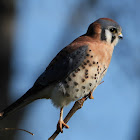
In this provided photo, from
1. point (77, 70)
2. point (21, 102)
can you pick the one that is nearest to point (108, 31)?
point (77, 70)

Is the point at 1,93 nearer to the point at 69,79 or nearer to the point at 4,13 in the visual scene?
the point at 4,13

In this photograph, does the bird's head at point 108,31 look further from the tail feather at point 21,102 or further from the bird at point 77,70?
the tail feather at point 21,102

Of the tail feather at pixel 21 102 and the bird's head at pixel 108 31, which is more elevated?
the bird's head at pixel 108 31

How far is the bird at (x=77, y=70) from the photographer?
4.93 m

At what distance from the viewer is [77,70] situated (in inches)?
196

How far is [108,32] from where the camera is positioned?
519cm

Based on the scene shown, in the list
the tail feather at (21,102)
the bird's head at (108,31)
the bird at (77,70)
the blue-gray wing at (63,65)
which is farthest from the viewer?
the bird's head at (108,31)

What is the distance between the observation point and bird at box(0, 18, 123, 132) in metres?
4.93

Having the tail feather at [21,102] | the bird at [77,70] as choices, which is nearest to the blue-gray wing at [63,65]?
the bird at [77,70]

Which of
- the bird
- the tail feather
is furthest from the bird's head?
the tail feather

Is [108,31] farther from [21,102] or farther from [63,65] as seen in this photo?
[21,102]

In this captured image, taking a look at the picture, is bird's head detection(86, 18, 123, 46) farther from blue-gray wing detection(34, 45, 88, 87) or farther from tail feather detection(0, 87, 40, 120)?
tail feather detection(0, 87, 40, 120)

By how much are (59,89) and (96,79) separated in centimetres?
41

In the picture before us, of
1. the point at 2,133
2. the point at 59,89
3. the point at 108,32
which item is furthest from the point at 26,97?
the point at 2,133
